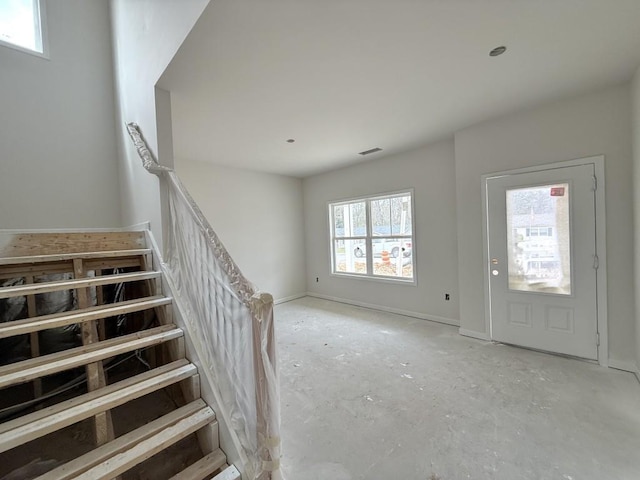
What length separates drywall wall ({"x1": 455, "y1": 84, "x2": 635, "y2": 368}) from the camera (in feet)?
8.11

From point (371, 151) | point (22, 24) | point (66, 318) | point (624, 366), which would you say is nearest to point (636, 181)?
point (624, 366)

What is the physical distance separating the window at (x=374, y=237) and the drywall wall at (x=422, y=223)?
0.51 ft

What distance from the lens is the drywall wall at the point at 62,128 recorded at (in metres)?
2.74

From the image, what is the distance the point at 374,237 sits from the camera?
4.86 m

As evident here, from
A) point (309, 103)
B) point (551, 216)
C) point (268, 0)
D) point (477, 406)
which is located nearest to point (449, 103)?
point (309, 103)

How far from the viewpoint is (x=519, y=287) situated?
301 centimetres

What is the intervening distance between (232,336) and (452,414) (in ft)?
5.69

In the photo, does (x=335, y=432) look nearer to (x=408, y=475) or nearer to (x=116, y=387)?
(x=408, y=475)

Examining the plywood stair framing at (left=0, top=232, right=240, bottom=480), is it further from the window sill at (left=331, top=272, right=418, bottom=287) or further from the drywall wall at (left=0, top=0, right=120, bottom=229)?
the window sill at (left=331, top=272, right=418, bottom=287)

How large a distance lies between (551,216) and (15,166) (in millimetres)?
5546

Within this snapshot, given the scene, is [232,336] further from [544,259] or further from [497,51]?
[544,259]

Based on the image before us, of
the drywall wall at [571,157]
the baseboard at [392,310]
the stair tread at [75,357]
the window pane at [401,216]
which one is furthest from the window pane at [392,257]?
the stair tread at [75,357]

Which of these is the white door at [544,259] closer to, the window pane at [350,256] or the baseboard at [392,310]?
the baseboard at [392,310]

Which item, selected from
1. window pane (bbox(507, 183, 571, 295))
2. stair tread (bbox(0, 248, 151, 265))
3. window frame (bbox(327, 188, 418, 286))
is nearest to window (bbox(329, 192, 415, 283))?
window frame (bbox(327, 188, 418, 286))
